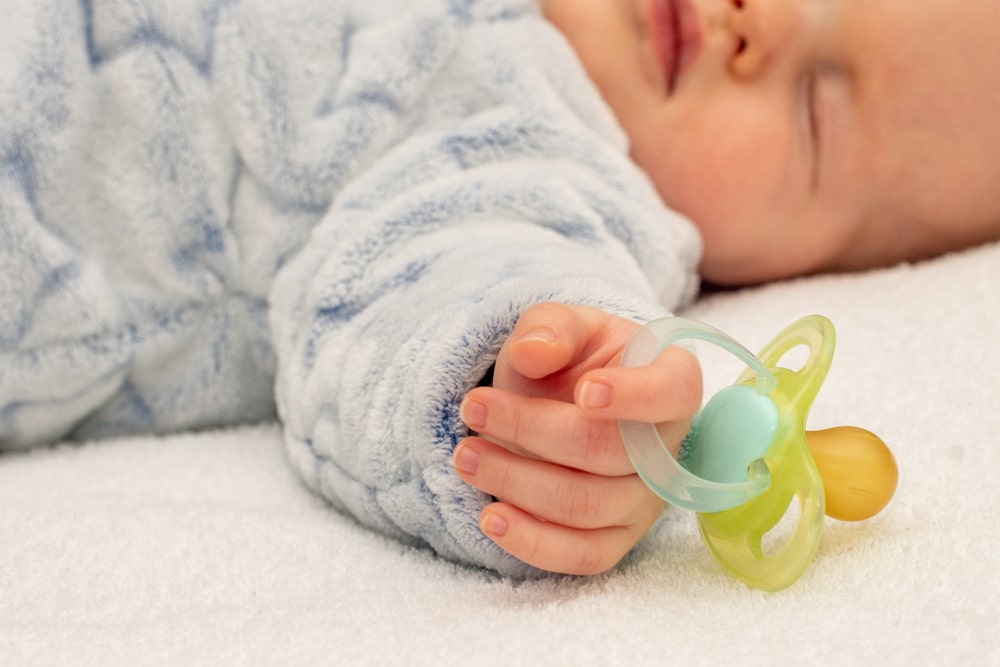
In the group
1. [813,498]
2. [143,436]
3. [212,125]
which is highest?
[212,125]

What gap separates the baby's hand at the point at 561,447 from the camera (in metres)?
0.52

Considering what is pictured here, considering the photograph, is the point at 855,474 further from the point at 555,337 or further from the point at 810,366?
the point at 555,337

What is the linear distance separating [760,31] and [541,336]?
0.61m

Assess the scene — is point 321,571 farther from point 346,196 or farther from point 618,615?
point 346,196

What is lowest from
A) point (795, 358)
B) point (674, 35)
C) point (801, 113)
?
point (795, 358)

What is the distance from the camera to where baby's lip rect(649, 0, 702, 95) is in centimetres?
99

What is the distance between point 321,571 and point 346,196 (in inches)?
15.3

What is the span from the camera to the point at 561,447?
0.53m

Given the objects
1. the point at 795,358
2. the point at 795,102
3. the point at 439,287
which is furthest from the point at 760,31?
the point at 439,287

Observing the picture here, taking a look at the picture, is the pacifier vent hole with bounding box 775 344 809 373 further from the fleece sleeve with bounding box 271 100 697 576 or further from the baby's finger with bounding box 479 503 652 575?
the baby's finger with bounding box 479 503 652 575

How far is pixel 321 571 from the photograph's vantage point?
61 cm

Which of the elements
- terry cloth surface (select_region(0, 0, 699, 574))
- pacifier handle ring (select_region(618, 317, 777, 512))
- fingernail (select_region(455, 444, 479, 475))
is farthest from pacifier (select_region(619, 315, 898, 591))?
terry cloth surface (select_region(0, 0, 699, 574))

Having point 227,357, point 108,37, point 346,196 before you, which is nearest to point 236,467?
point 227,357

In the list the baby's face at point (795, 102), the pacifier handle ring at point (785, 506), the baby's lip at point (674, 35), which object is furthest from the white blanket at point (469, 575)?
the baby's lip at point (674, 35)
